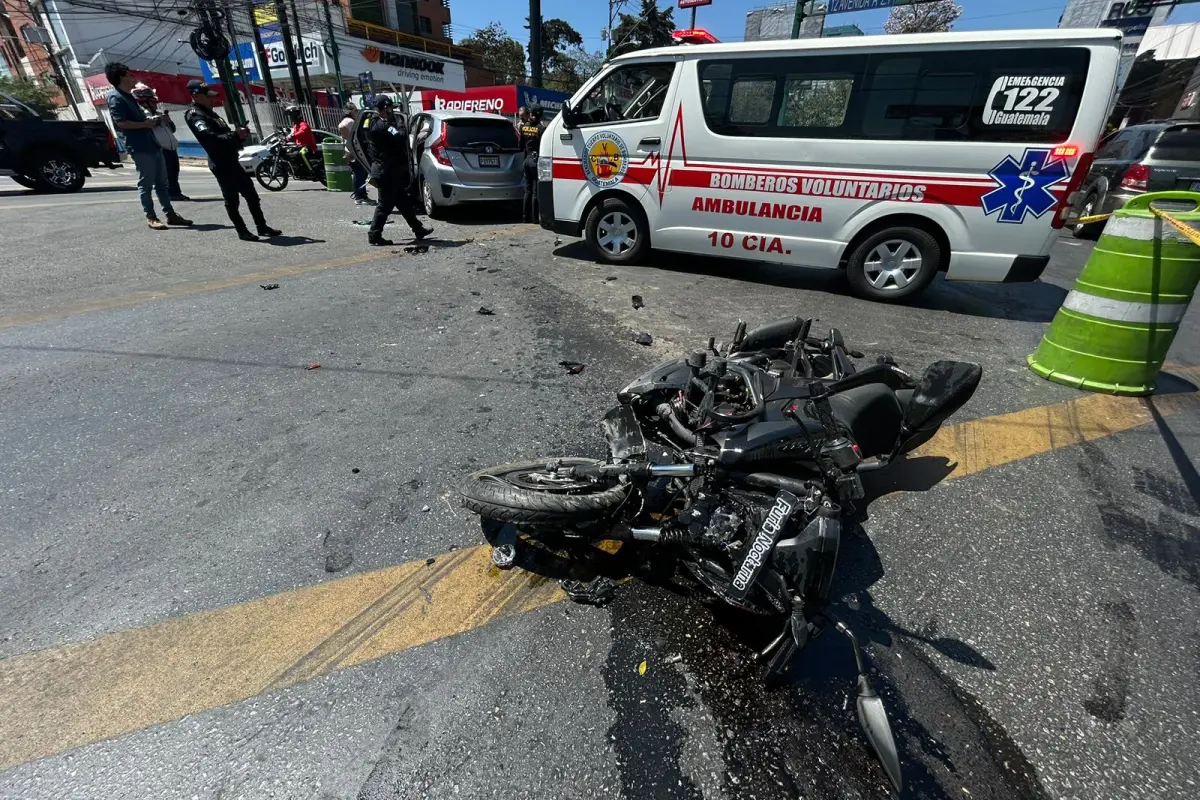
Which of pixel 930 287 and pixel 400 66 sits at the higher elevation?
pixel 400 66

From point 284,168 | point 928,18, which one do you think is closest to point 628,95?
point 284,168

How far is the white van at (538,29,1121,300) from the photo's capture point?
4504 mm

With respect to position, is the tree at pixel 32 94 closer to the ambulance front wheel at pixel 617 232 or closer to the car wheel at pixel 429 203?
the car wheel at pixel 429 203

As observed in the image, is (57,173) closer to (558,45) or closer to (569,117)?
(569,117)

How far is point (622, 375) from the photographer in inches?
147

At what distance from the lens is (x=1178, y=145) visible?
25.9ft

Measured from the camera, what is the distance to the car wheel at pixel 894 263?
519 cm

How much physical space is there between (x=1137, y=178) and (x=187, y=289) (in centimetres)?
1308

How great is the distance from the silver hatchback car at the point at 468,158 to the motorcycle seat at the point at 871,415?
7.72m

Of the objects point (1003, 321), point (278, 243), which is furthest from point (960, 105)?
point (278, 243)

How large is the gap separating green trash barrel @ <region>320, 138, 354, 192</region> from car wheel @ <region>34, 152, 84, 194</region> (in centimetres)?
511

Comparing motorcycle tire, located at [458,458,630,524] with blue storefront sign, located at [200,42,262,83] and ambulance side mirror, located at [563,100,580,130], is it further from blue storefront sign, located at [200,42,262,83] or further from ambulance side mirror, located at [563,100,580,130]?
blue storefront sign, located at [200,42,262,83]

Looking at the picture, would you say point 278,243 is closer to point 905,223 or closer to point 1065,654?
point 905,223

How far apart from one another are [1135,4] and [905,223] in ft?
58.0
